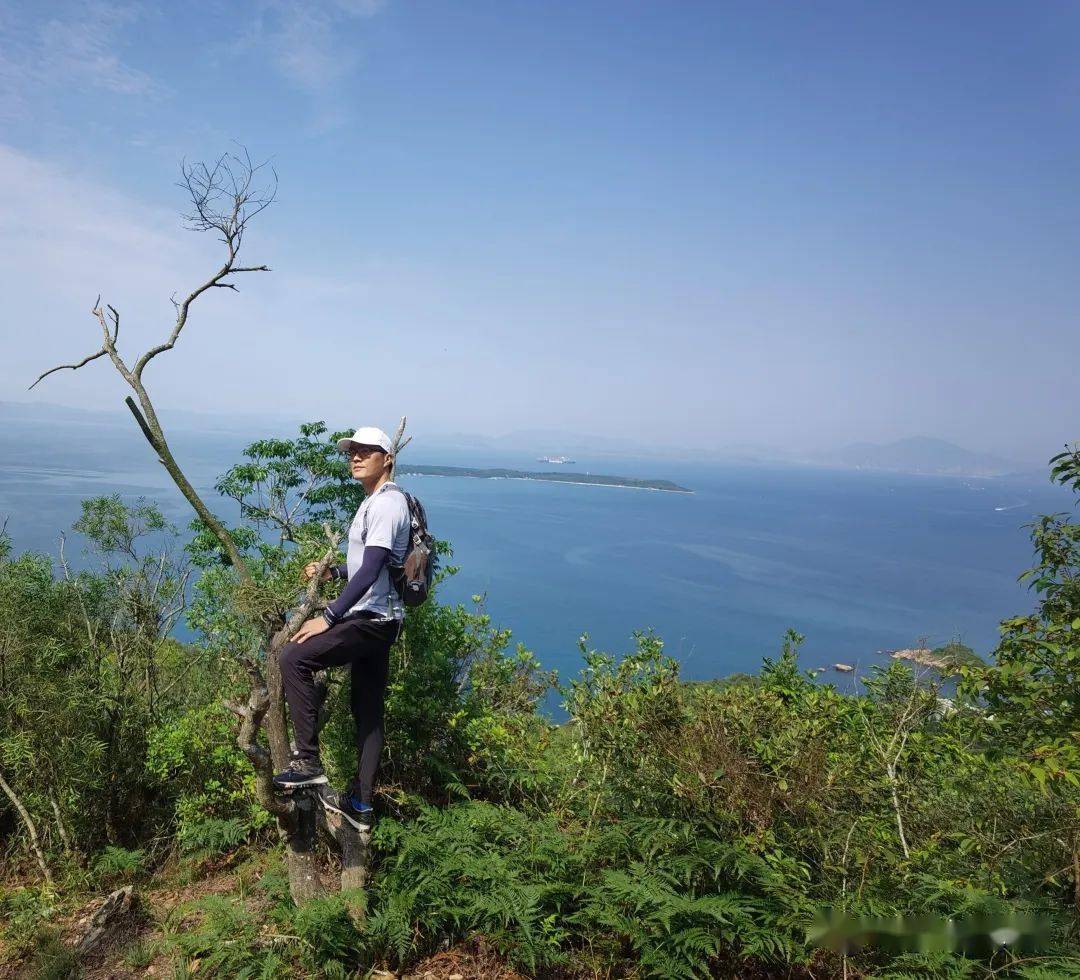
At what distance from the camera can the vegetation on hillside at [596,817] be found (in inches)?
124

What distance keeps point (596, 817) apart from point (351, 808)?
153 centimetres

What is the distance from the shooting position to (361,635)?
11.7 ft

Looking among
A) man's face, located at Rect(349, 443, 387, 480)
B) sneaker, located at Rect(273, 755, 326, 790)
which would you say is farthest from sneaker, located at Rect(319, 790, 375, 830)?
man's face, located at Rect(349, 443, 387, 480)

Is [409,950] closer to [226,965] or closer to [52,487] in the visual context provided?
[226,965]

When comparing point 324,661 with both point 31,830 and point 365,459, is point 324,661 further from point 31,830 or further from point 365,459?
point 31,830

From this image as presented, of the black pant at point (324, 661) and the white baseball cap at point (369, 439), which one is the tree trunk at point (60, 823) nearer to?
the black pant at point (324, 661)

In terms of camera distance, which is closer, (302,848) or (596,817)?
(302,848)

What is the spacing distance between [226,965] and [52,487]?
458 ft

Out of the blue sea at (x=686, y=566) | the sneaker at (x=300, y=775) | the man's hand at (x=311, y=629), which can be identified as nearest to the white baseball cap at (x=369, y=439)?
the man's hand at (x=311, y=629)

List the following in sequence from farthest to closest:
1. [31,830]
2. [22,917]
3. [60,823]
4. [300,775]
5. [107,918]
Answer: [60,823]
[31,830]
[22,917]
[107,918]
[300,775]

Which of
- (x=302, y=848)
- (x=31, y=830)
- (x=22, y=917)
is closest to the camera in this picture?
(x=302, y=848)

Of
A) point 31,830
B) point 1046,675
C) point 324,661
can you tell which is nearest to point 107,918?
point 31,830

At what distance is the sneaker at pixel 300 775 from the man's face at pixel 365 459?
5.39ft

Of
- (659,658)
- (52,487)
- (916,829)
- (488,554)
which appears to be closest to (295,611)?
(659,658)
